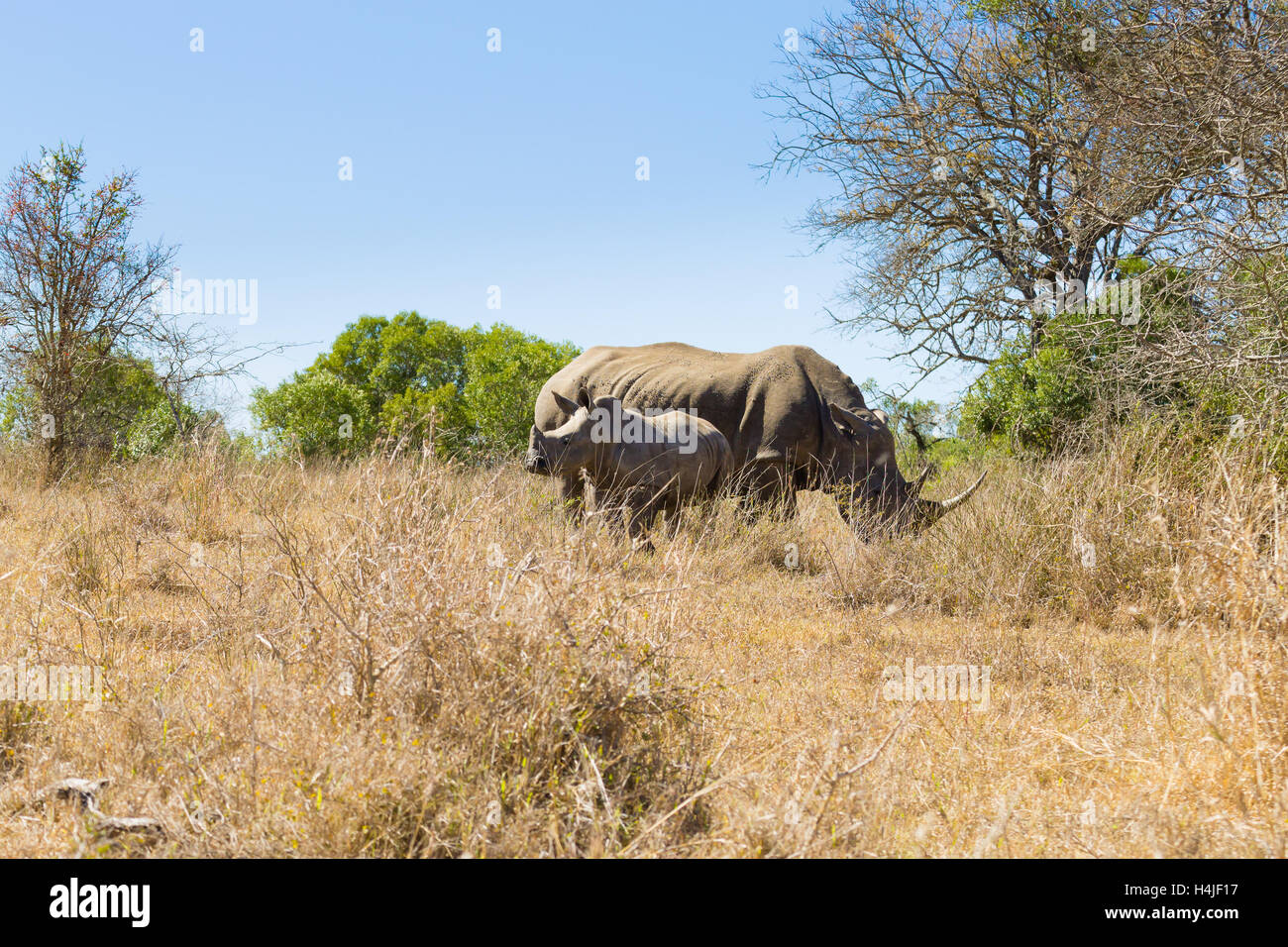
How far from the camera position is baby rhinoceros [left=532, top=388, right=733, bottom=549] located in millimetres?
7113

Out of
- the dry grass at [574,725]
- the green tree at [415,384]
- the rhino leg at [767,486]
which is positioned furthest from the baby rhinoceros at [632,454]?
the green tree at [415,384]

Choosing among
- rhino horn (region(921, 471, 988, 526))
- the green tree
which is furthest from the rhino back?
the green tree

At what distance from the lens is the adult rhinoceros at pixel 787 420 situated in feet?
28.6

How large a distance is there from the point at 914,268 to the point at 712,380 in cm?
760

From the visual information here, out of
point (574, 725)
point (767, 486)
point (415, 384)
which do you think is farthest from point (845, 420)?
point (415, 384)

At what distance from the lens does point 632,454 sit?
7477 millimetres

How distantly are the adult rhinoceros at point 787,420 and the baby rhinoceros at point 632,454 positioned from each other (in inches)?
48.5

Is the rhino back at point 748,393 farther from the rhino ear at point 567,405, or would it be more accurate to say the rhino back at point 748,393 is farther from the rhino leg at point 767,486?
the rhino ear at point 567,405

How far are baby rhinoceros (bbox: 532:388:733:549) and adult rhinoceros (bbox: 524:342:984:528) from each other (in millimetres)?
1233

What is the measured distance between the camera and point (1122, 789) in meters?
3.34

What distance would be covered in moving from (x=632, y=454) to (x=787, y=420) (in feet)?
8.91

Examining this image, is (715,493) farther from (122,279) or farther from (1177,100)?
(122,279)

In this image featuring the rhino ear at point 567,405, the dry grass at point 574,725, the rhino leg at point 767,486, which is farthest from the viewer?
the rhino leg at point 767,486
